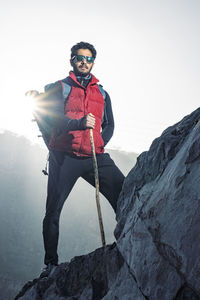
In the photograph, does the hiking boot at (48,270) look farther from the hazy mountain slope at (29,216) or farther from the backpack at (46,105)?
the hazy mountain slope at (29,216)

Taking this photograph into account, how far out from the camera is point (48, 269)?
14.8ft

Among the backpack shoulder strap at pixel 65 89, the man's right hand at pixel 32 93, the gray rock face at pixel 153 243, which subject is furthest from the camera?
the man's right hand at pixel 32 93

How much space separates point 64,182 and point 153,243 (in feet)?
7.22

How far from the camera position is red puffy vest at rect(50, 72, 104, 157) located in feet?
14.4

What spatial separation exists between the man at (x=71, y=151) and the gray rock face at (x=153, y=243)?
0.37 metres

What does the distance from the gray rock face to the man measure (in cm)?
37

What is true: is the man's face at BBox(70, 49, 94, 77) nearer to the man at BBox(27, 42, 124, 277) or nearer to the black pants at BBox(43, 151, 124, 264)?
the man at BBox(27, 42, 124, 277)

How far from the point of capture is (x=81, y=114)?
15.1ft

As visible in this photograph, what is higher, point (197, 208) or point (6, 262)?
point (197, 208)

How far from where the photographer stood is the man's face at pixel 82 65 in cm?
489

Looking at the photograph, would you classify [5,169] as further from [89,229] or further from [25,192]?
[89,229]

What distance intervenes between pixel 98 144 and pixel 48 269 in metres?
2.38

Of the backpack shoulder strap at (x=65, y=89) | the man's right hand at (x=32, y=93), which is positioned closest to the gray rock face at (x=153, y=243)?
the backpack shoulder strap at (x=65, y=89)

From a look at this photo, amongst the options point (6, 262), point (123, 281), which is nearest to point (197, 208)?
point (123, 281)
